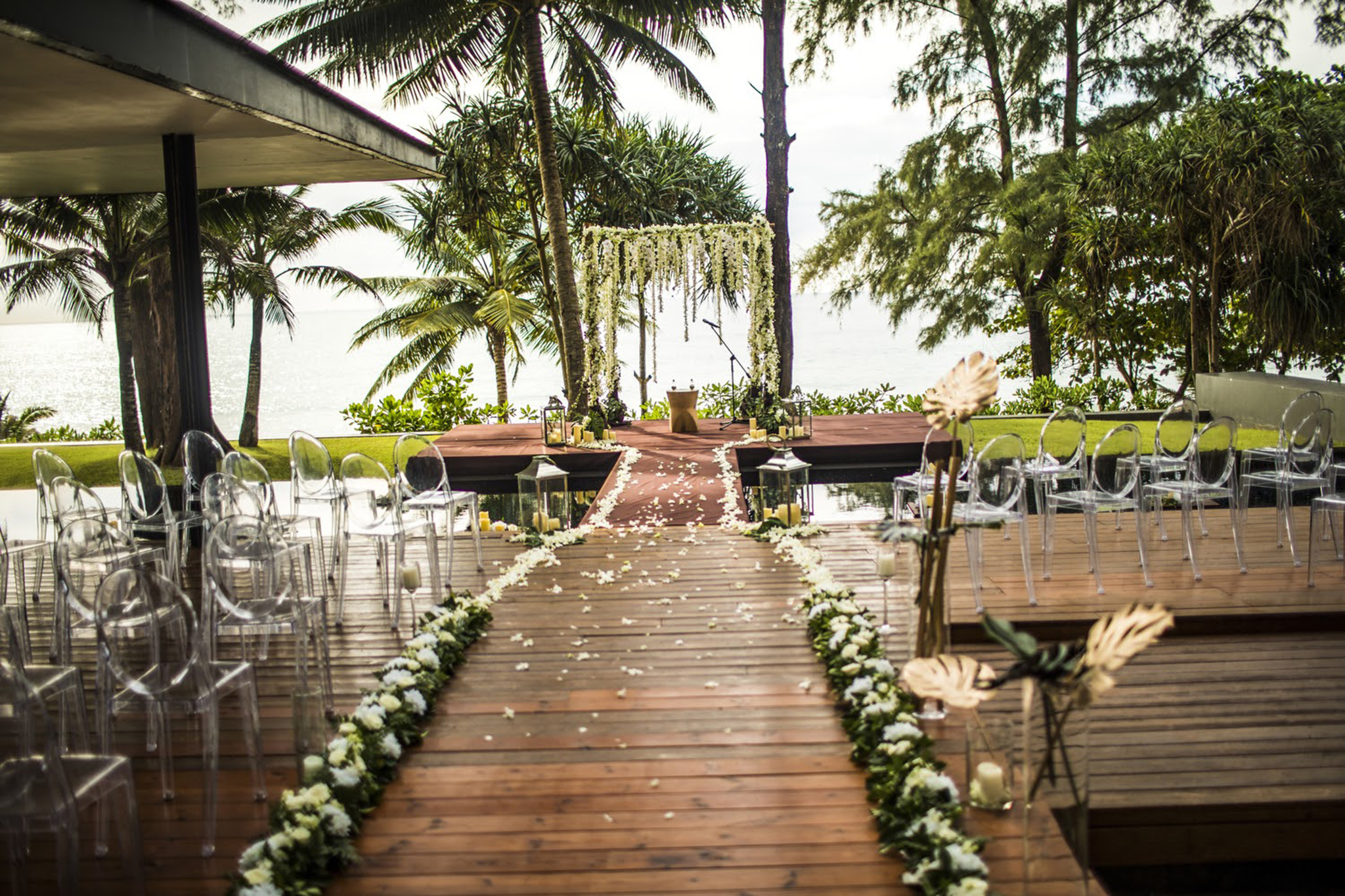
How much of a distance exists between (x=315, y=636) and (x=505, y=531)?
314 cm

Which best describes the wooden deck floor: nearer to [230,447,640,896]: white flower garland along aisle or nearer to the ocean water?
[230,447,640,896]: white flower garland along aisle

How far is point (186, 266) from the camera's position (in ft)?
23.4

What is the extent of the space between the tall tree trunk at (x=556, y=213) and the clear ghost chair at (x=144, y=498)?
23.0 feet

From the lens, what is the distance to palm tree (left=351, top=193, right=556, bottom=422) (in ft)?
51.4

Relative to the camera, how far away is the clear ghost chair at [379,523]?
5.23 metres

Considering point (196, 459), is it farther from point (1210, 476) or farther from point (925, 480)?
point (1210, 476)

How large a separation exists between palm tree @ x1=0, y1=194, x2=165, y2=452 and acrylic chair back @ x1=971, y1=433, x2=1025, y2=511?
990cm

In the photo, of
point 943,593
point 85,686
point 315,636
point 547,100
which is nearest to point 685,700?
point 943,593

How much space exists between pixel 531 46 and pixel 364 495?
7879mm

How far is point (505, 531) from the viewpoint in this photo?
7.29 meters

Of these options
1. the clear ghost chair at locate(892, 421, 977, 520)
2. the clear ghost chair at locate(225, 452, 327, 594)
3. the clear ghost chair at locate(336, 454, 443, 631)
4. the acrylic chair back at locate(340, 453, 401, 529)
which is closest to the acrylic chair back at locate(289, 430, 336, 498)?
the clear ghost chair at locate(225, 452, 327, 594)

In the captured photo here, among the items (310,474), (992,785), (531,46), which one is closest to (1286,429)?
(992,785)

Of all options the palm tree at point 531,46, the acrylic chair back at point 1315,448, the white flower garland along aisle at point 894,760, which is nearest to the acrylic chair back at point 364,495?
the white flower garland along aisle at point 894,760

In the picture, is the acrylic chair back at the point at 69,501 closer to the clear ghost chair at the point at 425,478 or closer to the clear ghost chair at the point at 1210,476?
the clear ghost chair at the point at 425,478
